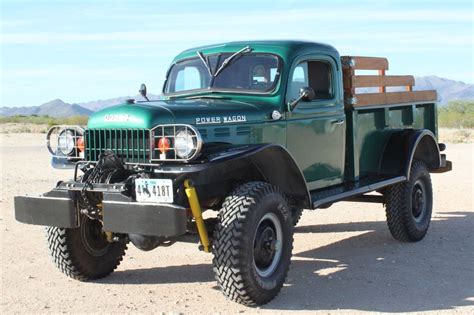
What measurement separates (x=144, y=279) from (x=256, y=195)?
5.40ft

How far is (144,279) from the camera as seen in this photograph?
6645 millimetres

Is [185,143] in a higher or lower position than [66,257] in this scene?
higher

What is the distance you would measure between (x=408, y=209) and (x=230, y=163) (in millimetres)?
3320

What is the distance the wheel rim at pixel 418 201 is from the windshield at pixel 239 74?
2.87 meters

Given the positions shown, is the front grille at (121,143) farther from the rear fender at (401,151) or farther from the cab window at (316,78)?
the rear fender at (401,151)

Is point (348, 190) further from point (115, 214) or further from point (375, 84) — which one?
point (115, 214)

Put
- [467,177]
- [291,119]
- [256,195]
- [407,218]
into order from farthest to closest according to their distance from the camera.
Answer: [467,177] → [407,218] → [291,119] → [256,195]

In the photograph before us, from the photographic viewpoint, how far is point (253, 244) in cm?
559

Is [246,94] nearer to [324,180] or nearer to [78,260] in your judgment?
[324,180]

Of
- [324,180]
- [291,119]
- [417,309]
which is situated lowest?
[417,309]

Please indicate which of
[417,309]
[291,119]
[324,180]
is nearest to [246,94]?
[291,119]

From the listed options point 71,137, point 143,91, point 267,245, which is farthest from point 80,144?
point 267,245

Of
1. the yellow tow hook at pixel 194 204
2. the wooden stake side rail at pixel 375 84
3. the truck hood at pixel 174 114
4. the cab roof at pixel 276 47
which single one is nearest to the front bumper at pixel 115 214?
the yellow tow hook at pixel 194 204

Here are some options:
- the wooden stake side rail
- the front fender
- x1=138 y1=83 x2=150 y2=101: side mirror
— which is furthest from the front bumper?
the wooden stake side rail
